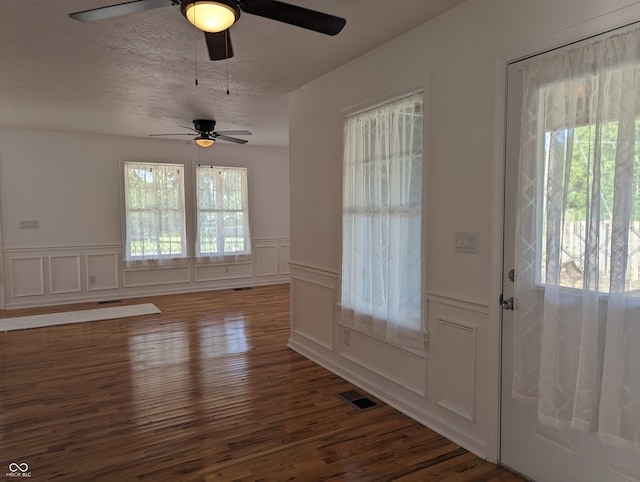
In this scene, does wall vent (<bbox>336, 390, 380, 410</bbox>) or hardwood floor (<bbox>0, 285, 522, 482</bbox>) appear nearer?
hardwood floor (<bbox>0, 285, 522, 482</bbox>)

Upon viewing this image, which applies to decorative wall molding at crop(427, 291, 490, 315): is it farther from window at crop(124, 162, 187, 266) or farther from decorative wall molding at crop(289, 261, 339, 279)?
window at crop(124, 162, 187, 266)

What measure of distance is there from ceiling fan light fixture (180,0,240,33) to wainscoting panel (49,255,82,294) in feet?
19.7

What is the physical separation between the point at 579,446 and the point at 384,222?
1.75m

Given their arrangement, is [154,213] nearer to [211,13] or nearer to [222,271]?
[222,271]

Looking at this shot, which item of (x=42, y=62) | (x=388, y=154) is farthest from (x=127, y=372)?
(x=388, y=154)

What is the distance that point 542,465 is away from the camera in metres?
2.24

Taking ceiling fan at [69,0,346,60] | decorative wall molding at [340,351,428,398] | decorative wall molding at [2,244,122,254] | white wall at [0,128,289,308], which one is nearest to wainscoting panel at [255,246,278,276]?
white wall at [0,128,289,308]

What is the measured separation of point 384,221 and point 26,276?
19.8ft

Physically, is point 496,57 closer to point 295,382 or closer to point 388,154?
point 388,154

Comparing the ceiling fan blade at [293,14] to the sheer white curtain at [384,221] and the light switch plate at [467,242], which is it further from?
the light switch plate at [467,242]

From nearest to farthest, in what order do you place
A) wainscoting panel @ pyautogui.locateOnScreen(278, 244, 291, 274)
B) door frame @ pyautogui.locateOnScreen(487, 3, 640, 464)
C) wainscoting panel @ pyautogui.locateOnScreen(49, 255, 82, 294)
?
door frame @ pyautogui.locateOnScreen(487, 3, 640, 464) < wainscoting panel @ pyautogui.locateOnScreen(49, 255, 82, 294) < wainscoting panel @ pyautogui.locateOnScreen(278, 244, 291, 274)

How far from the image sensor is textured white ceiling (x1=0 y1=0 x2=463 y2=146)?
106 inches

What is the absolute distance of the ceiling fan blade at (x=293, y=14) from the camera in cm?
203

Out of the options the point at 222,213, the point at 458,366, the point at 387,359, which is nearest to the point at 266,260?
the point at 222,213
